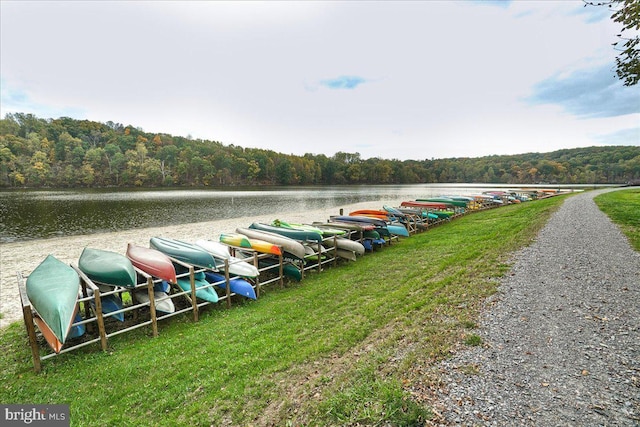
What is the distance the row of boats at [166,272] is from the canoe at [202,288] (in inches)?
1.0

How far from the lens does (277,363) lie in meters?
5.32

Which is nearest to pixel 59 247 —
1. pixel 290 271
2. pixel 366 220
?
pixel 290 271

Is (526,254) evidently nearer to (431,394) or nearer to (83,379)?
(431,394)

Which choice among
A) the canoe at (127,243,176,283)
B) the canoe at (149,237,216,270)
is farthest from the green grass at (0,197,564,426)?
the canoe at (149,237,216,270)

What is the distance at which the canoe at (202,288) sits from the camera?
8266 mm

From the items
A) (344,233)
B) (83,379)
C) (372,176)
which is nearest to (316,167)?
(372,176)

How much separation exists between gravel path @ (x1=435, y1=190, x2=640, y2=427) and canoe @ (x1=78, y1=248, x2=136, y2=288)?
23.5 ft

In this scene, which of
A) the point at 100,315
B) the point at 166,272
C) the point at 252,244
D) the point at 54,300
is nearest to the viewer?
the point at 54,300

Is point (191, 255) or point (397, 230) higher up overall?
point (191, 255)

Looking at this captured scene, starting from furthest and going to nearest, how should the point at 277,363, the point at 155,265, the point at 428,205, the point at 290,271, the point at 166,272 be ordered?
the point at 428,205, the point at 290,271, the point at 155,265, the point at 166,272, the point at 277,363

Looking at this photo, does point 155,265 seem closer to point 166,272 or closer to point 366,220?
point 166,272

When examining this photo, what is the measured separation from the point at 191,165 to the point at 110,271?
10945 cm

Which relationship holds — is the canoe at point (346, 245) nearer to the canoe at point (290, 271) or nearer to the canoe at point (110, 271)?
the canoe at point (290, 271)

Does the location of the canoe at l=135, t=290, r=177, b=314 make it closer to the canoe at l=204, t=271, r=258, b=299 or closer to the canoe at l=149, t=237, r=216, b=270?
the canoe at l=149, t=237, r=216, b=270
